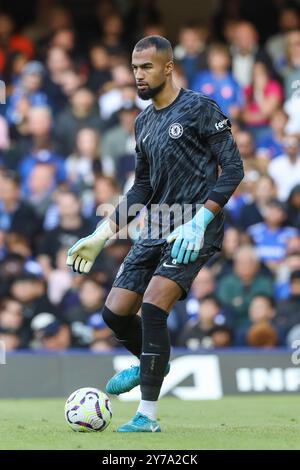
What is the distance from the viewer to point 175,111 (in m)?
7.79

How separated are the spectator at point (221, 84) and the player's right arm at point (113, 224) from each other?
760cm

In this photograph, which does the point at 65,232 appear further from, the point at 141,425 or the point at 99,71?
the point at 141,425

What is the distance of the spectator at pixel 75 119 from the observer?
15570mm

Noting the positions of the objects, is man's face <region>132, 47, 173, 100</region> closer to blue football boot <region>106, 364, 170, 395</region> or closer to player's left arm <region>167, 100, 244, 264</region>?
player's left arm <region>167, 100, 244, 264</region>

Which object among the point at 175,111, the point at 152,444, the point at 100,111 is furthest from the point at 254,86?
the point at 152,444

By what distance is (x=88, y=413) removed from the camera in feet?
25.2

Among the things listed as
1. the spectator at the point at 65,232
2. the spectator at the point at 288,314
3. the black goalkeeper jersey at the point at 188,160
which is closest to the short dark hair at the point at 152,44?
the black goalkeeper jersey at the point at 188,160

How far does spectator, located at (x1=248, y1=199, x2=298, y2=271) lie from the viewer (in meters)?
14.1

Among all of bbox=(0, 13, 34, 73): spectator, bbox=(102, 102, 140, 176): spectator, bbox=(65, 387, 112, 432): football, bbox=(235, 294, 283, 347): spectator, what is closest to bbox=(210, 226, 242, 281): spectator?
bbox=(235, 294, 283, 347): spectator

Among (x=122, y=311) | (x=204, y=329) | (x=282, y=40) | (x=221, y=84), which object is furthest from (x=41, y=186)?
(x=122, y=311)

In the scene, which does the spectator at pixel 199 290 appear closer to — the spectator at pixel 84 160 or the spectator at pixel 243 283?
the spectator at pixel 243 283

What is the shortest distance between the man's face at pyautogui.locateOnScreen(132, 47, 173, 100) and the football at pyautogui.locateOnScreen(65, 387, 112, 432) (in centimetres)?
210

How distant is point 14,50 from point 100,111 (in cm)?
182
